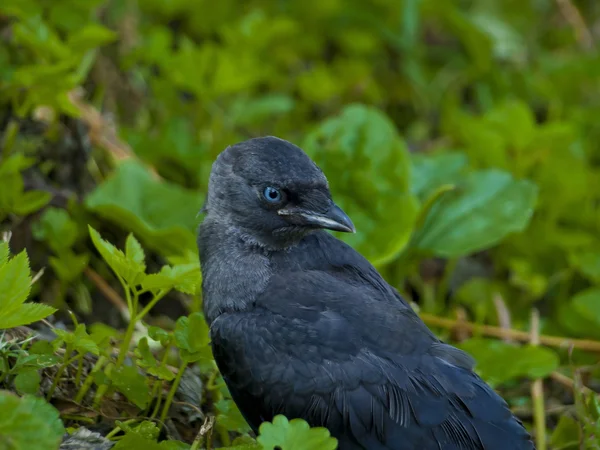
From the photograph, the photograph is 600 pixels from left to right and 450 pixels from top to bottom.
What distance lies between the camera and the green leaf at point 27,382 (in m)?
2.54

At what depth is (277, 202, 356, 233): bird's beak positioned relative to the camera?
9.49 feet

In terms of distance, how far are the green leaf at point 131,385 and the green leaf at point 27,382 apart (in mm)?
230

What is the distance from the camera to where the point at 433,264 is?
4.63 metres

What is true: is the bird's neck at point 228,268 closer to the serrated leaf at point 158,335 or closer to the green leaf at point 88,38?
the serrated leaf at point 158,335

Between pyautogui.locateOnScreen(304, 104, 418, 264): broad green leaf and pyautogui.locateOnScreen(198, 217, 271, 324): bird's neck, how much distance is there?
827mm

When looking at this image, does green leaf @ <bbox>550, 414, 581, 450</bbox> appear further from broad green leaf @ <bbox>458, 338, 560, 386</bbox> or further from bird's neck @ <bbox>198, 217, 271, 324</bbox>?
bird's neck @ <bbox>198, 217, 271, 324</bbox>

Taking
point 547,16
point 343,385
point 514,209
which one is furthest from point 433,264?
point 547,16

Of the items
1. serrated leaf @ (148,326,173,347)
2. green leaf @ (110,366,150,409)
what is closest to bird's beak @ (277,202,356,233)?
serrated leaf @ (148,326,173,347)

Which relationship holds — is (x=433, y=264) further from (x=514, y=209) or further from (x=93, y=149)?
(x=93, y=149)

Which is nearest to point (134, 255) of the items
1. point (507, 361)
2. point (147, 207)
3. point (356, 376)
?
point (356, 376)

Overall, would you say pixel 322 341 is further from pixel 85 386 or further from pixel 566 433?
pixel 566 433

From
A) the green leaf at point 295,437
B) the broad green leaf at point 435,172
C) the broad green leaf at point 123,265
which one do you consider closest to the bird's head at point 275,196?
the broad green leaf at point 123,265

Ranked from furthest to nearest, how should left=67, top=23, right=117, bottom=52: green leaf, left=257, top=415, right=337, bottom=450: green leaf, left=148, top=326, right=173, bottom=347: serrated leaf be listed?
left=67, top=23, right=117, bottom=52: green leaf < left=148, top=326, right=173, bottom=347: serrated leaf < left=257, top=415, right=337, bottom=450: green leaf

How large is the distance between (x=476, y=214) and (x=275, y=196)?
1457 mm
